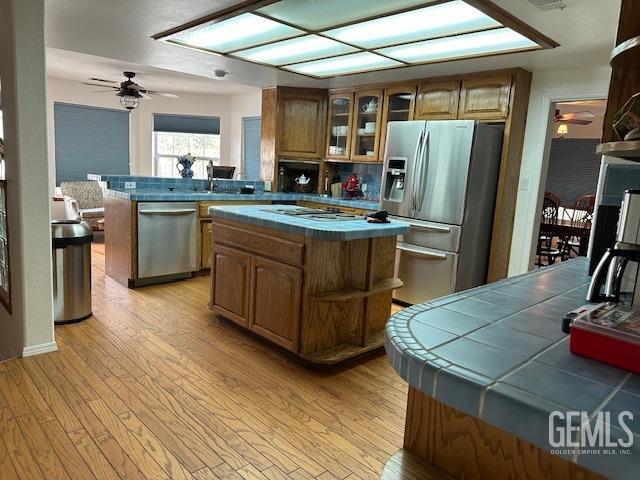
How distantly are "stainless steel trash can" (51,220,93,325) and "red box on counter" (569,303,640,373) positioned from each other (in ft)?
11.0

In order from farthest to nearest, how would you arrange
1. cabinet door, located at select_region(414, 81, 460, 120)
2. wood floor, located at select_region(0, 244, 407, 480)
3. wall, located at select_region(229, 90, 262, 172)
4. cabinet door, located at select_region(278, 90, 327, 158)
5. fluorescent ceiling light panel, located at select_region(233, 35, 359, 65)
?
wall, located at select_region(229, 90, 262, 172), cabinet door, located at select_region(278, 90, 327, 158), cabinet door, located at select_region(414, 81, 460, 120), fluorescent ceiling light panel, located at select_region(233, 35, 359, 65), wood floor, located at select_region(0, 244, 407, 480)

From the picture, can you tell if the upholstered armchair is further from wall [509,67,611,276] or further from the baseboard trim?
wall [509,67,611,276]

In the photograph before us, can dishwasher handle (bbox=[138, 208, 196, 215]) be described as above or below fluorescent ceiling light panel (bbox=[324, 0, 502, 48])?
below

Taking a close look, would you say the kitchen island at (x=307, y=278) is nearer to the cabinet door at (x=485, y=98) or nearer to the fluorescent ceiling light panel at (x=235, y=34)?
the fluorescent ceiling light panel at (x=235, y=34)

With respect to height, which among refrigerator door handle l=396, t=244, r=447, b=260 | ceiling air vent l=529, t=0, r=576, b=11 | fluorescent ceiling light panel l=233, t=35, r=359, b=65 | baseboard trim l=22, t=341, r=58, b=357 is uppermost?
fluorescent ceiling light panel l=233, t=35, r=359, b=65

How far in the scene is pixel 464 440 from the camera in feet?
3.22

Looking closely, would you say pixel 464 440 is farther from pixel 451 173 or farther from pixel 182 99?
pixel 182 99

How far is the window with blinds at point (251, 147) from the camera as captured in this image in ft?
26.0

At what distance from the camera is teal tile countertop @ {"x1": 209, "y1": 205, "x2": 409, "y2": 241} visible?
2.53 m

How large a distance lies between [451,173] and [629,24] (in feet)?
8.21

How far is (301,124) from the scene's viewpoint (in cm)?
547

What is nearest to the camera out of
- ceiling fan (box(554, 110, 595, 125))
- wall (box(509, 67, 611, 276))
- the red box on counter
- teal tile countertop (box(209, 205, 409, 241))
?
the red box on counter

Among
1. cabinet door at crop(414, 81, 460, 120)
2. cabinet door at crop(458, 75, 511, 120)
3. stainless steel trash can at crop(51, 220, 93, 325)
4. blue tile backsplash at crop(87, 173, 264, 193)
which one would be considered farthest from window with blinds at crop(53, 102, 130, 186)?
cabinet door at crop(458, 75, 511, 120)

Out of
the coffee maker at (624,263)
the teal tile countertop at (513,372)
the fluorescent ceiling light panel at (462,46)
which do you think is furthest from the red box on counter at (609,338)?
the fluorescent ceiling light panel at (462,46)
